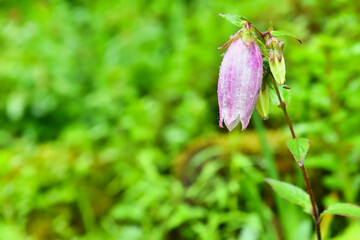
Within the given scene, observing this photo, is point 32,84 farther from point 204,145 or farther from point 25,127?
point 204,145

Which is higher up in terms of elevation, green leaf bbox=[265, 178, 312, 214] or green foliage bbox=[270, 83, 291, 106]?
green foliage bbox=[270, 83, 291, 106]

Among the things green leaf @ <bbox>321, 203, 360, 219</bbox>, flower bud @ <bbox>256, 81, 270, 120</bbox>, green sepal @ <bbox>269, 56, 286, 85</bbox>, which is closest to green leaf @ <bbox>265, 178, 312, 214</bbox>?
green leaf @ <bbox>321, 203, 360, 219</bbox>

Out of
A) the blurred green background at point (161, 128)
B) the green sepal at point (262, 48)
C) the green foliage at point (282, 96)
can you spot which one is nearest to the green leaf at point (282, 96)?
the green foliage at point (282, 96)

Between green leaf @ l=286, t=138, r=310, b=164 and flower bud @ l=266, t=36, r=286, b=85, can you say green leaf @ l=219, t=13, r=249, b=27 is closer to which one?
flower bud @ l=266, t=36, r=286, b=85

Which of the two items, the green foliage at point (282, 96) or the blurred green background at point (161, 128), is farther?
the blurred green background at point (161, 128)

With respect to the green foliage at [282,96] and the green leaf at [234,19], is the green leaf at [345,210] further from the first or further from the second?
the green leaf at [234,19]

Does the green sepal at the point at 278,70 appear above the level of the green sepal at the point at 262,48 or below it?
below

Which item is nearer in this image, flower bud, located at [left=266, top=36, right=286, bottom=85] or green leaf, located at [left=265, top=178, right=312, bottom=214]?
flower bud, located at [left=266, top=36, right=286, bottom=85]
